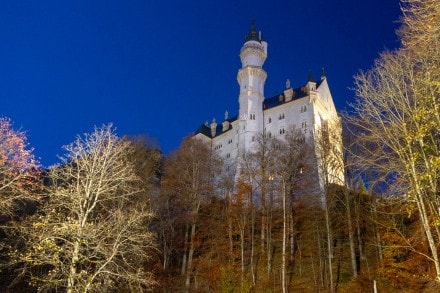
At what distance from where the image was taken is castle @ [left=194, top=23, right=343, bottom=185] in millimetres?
58188

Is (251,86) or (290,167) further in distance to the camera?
(251,86)

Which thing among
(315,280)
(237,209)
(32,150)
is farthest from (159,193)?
(32,150)

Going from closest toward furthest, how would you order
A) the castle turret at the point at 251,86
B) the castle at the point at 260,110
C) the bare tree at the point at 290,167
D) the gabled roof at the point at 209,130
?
1. the bare tree at the point at 290,167
2. the castle at the point at 260,110
3. the castle turret at the point at 251,86
4. the gabled roof at the point at 209,130

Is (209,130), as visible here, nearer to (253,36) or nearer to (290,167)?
(253,36)

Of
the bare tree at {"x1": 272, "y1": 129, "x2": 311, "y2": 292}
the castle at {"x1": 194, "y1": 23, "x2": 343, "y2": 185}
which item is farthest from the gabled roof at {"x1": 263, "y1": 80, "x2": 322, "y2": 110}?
the bare tree at {"x1": 272, "y1": 129, "x2": 311, "y2": 292}

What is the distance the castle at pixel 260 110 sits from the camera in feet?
191

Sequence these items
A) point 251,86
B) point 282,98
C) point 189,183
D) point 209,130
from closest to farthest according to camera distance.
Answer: point 189,183 < point 282,98 < point 251,86 < point 209,130

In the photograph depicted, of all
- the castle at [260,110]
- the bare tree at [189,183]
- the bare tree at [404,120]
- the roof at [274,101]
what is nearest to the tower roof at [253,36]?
the castle at [260,110]

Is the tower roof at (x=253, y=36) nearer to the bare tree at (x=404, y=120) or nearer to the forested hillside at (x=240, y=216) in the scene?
the forested hillside at (x=240, y=216)

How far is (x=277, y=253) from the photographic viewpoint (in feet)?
115

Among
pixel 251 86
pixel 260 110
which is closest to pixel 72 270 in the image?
pixel 260 110

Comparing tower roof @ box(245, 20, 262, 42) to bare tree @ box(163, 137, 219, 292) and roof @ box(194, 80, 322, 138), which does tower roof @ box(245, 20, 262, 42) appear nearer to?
roof @ box(194, 80, 322, 138)

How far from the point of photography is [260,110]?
64875 millimetres

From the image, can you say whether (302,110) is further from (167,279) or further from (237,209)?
(167,279)
